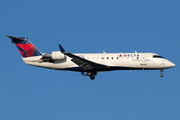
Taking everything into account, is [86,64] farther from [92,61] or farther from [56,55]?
[56,55]

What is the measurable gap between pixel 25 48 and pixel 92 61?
871 cm

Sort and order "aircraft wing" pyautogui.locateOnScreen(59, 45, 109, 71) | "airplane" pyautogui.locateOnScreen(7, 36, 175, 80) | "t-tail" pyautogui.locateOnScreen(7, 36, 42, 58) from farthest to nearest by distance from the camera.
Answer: "t-tail" pyautogui.locateOnScreen(7, 36, 42, 58) → "airplane" pyautogui.locateOnScreen(7, 36, 175, 80) → "aircraft wing" pyautogui.locateOnScreen(59, 45, 109, 71)

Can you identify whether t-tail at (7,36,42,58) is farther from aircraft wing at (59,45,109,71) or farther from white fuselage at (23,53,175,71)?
aircraft wing at (59,45,109,71)

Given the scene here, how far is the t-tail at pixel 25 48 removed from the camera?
33.2 m

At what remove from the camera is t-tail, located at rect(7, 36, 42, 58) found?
1305 inches

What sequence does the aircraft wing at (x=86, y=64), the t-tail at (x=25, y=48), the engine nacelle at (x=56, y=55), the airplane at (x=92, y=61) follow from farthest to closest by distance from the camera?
1. the t-tail at (x=25, y=48)
2. the airplane at (x=92, y=61)
3. the engine nacelle at (x=56, y=55)
4. the aircraft wing at (x=86, y=64)

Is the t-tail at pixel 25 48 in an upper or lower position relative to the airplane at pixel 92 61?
upper

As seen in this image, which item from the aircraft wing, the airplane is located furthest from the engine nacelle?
the aircraft wing

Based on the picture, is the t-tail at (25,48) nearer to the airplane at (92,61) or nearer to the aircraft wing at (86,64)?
the airplane at (92,61)

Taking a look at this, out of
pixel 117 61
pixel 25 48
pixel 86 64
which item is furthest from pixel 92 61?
pixel 25 48

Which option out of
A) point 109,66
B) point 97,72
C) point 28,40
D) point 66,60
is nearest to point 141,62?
point 109,66

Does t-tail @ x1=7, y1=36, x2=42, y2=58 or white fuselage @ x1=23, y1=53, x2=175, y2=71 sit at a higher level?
t-tail @ x1=7, y1=36, x2=42, y2=58

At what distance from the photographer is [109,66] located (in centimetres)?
3188

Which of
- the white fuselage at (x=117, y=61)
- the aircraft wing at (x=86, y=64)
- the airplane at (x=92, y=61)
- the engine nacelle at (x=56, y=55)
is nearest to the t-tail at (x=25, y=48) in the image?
the airplane at (x=92, y=61)
